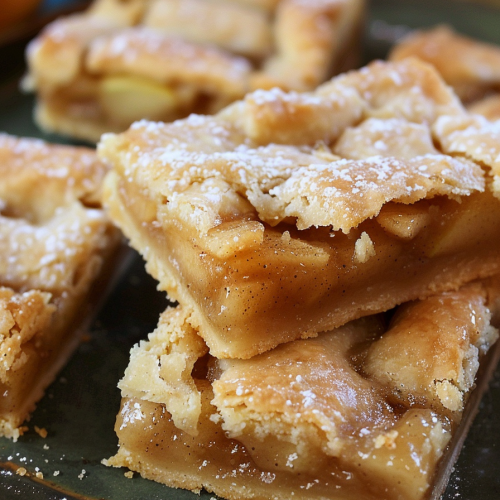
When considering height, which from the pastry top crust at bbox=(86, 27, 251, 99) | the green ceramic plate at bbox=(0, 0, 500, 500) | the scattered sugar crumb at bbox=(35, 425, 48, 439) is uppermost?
the pastry top crust at bbox=(86, 27, 251, 99)

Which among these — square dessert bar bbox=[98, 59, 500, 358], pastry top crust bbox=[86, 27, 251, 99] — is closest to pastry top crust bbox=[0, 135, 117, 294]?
square dessert bar bbox=[98, 59, 500, 358]

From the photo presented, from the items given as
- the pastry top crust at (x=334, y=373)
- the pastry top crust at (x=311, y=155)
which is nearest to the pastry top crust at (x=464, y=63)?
the pastry top crust at (x=311, y=155)

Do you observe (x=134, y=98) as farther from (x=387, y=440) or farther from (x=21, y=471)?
(x=387, y=440)

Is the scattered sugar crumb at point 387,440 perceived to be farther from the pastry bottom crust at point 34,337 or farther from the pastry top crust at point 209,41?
the pastry top crust at point 209,41

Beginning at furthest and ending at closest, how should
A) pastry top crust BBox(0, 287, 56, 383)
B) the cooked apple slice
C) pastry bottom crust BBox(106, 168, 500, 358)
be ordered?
the cooked apple slice < pastry top crust BBox(0, 287, 56, 383) < pastry bottom crust BBox(106, 168, 500, 358)

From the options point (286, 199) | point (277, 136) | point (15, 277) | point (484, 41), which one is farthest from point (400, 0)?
point (15, 277)

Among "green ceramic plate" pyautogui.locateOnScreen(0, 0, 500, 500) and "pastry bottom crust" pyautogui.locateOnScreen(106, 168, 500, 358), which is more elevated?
"pastry bottom crust" pyautogui.locateOnScreen(106, 168, 500, 358)

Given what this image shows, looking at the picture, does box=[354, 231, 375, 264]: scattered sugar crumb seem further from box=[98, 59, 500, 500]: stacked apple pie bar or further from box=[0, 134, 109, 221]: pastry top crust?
box=[0, 134, 109, 221]: pastry top crust
